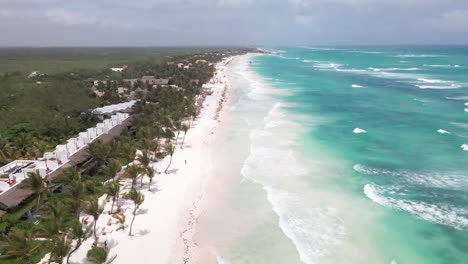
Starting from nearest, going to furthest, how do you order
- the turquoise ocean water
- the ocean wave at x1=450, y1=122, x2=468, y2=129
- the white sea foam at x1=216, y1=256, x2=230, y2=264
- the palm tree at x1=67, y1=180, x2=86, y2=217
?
the white sea foam at x1=216, y1=256, x2=230, y2=264
the palm tree at x1=67, y1=180, x2=86, y2=217
the turquoise ocean water
the ocean wave at x1=450, y1=122, x2=468, y2=129

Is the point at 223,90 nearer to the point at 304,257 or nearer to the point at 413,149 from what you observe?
the point at 413,149

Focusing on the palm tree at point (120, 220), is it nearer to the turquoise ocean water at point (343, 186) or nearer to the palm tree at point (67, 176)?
the palm tree at point (67, 176)

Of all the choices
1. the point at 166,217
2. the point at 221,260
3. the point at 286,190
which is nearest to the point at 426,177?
the point at 286,190

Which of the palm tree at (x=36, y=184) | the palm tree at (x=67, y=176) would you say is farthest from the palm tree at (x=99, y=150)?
the palm tree at (x=36, y=184)

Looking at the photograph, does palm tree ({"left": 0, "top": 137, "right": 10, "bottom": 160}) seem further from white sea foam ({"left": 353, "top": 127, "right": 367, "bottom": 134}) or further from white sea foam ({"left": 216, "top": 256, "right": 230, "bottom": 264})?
white sea foam ({"left": 353, "top": 127, "right": 367, "bottom": 134})

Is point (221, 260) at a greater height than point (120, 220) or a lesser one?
lesser

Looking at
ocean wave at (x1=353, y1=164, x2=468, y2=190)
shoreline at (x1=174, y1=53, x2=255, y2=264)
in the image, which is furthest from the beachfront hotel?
ocean wave at (x1=353, y1=164, x2=468, y2=190)

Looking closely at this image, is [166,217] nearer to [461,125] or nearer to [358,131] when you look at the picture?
[358,131]
